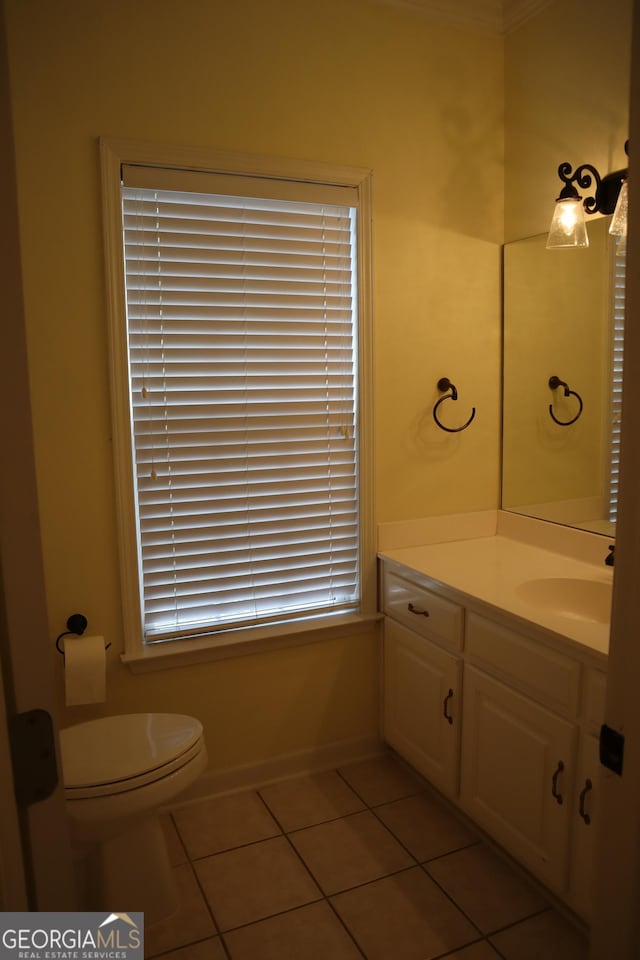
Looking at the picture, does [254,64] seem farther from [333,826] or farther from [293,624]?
[333,826]

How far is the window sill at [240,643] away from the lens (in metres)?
2.26

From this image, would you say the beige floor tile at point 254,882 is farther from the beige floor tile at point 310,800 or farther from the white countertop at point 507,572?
the white countertop at point 507,572

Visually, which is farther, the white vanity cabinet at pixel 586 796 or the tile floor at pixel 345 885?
the tile floor at pixel 345 885

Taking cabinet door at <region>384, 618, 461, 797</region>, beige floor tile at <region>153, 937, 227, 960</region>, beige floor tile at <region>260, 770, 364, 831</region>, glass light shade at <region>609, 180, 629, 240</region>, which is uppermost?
glass light shade at <region>609, 180, 629, 240</region>

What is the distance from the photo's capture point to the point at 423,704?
2.36 meters

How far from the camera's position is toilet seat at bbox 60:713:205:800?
172cm

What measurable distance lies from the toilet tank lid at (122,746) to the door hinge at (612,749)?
1266 mm

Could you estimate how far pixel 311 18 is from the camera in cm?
226

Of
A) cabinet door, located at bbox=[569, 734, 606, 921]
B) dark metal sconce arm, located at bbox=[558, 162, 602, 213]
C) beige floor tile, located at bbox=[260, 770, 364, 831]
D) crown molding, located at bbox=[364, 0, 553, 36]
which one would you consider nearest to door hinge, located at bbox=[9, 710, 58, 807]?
cabinet door, located at bbox=[569, 734, 606, 921]

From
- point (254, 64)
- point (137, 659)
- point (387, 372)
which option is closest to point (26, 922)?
point (137, 659)

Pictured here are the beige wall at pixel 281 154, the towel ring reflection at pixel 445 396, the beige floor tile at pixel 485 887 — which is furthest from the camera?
the towel ring reflection at pixel 445 396

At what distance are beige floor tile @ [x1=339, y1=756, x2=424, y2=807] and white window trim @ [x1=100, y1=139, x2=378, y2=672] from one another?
554 mm

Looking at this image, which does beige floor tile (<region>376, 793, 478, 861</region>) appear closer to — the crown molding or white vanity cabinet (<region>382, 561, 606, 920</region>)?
white vanity cabinet (<region>382, 561, 606, 920</region>)

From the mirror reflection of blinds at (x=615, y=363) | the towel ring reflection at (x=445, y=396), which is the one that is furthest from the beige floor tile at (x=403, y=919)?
the towel ring reflection at (x=445, y=396)
